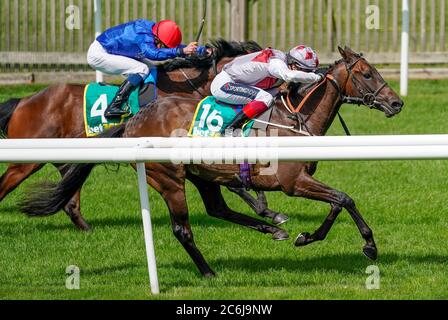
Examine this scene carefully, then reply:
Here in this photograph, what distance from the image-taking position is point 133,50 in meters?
9.69

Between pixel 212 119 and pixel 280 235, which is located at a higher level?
pixel 212 119

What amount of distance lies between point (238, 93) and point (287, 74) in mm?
388

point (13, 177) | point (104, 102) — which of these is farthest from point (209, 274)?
point (13, 177)

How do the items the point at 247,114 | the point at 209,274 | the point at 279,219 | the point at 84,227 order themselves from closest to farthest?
the point at 209,274
the point at 247,114
the point at 279,219
the point at 84,227

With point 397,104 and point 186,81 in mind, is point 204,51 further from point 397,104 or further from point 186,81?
point 397,104

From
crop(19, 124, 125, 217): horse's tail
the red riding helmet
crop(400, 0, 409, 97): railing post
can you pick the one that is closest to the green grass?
crop(19, 124, 125, 217): horse's tail

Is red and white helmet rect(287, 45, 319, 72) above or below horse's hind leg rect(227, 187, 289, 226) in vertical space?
above

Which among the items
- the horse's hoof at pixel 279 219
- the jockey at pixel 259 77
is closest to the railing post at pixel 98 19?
the horse's hoof at pixel 279 219

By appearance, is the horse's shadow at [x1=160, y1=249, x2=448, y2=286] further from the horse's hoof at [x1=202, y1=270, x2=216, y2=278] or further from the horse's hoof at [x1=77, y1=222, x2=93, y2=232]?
the horse's hoof at [x1=77, y1=222, x2=93, y2=232]

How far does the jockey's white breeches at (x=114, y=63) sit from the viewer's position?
9.46 metres

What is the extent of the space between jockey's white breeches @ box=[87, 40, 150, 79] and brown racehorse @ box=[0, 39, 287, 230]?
167 millimetres

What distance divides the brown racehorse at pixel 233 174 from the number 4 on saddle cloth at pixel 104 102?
1261 mm

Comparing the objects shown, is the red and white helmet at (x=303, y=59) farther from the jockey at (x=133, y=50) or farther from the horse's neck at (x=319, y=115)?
the jockey at (x=133, y=50)

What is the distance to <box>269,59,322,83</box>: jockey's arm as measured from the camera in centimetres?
802
